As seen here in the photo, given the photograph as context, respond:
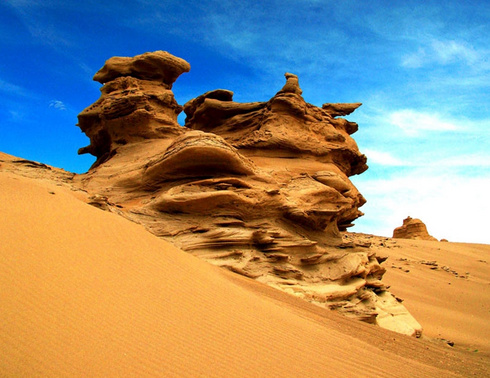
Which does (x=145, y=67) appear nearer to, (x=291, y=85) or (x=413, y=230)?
(x=291, y=85)

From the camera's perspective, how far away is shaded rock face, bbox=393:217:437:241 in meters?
32.8

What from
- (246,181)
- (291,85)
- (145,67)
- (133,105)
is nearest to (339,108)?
(291,85)

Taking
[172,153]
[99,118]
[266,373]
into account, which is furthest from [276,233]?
[99,118]

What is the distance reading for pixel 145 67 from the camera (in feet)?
37.5

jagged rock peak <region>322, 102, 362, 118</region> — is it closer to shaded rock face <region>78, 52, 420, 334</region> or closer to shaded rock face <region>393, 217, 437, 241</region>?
shaded rock face <region>78, 52, 420, 334</region>

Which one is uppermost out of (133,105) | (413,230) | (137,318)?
(413,230)

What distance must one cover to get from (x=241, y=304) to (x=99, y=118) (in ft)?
28.8

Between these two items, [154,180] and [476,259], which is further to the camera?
[476,259]

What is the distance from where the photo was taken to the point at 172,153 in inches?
314

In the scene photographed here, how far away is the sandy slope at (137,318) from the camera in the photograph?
8.38ft

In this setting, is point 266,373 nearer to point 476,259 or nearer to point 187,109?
point 187,109

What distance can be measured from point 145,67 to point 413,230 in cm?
3042

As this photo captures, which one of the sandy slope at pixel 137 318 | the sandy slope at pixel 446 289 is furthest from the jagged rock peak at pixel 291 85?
the sandy slope at pixel 446 289

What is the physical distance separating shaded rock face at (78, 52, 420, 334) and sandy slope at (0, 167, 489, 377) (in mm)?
1573
